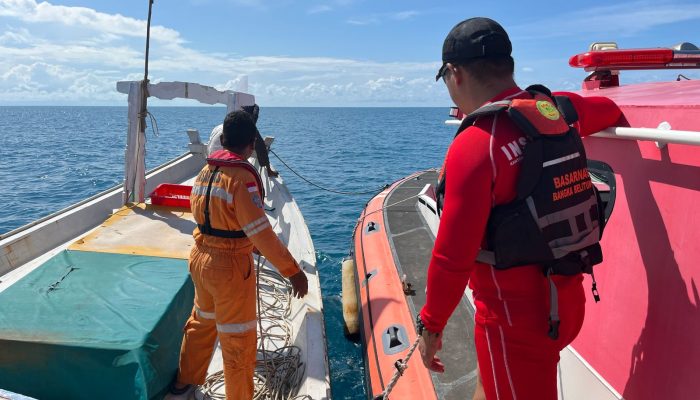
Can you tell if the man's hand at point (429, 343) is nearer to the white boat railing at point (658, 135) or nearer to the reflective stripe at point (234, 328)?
the white boat railing at point (658, 135)

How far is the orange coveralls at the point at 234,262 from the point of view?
300 centimetres

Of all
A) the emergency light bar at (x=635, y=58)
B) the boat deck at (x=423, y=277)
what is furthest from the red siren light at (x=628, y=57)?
the boat deck at (x=423, y=277)

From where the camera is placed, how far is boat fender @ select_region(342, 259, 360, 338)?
19.7 feet

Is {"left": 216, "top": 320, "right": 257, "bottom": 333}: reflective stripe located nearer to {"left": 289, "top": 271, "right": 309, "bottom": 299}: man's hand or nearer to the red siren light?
{"left": 289, "top": 271, "right": 309, "bottom": 299}: man's hand

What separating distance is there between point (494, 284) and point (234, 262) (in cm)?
185

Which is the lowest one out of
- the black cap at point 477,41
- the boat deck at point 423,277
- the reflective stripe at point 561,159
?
the boat deck at point 423,277

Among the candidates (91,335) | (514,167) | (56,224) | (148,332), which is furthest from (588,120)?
(56,224)

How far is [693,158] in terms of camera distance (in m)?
1.76

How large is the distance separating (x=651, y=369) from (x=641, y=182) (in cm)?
80

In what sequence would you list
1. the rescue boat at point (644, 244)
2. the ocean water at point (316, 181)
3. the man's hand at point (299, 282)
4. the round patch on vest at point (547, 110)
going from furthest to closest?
the ocean water at point (316, 181) → the man's hand at point (299, 282) → the rescue boat at point (644, 244) → the round patch on vest at point (547, 110)

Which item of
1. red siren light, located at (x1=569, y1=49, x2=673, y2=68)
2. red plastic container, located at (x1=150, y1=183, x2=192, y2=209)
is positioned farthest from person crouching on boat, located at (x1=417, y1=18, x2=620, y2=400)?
red plastic container, located at (x1=150, y1=183, x2=192, y2=209)

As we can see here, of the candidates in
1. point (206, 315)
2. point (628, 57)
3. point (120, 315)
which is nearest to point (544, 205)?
point (628, 57)

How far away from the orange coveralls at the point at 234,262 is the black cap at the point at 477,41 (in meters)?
1.72

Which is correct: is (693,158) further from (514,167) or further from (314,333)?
(314,333)
